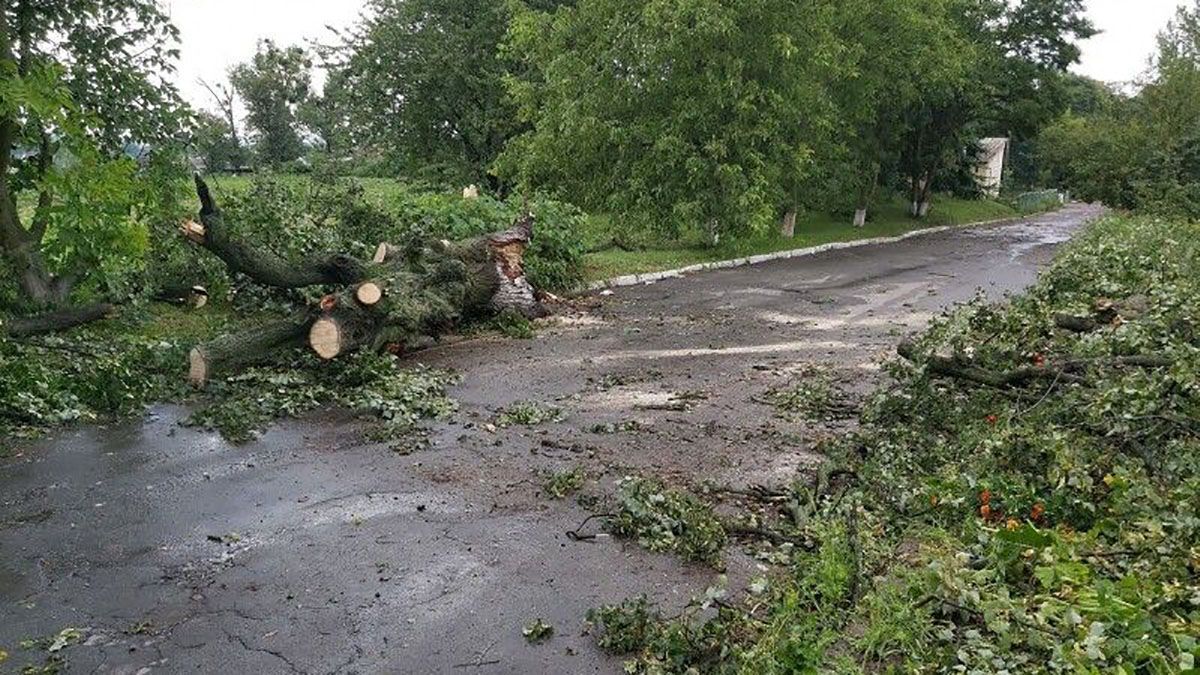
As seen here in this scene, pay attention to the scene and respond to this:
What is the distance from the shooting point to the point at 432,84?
76.0ft

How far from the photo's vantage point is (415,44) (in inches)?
902

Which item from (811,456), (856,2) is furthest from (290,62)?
(811,456)

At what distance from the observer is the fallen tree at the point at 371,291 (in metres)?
8.28

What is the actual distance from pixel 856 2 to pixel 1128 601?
71.4 feet

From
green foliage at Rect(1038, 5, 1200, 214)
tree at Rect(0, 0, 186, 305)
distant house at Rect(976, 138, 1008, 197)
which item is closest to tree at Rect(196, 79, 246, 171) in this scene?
tree at Rect(0, 0, 186, 305)

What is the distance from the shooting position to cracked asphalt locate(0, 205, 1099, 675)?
3779 millimetres

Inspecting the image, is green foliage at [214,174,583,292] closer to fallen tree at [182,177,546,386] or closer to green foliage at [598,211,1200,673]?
fallen tree at [182,177,546,386]

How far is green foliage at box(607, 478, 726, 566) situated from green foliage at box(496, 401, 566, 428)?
1.96 meters

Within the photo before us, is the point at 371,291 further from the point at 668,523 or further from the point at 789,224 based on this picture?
the point at 789,224

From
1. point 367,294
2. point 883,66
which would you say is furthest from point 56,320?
point 883,66

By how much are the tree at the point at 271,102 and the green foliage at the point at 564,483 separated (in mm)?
30686

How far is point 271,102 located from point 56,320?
31413 millimetres

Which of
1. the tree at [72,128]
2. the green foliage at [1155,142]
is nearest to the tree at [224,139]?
the tree at [72,128]

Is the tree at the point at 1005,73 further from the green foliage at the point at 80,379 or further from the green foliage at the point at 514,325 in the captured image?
the green foliage at the point at 80,379
